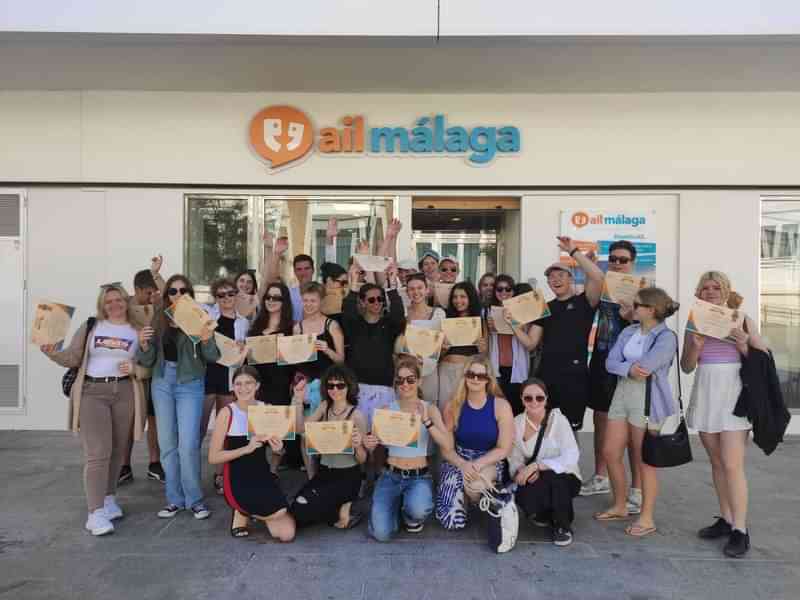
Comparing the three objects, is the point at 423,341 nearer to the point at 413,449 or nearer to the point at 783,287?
the point at 413,449

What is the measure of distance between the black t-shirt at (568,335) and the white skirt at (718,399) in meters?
0.83

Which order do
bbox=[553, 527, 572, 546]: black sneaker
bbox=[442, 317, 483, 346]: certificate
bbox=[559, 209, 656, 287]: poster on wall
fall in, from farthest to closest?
bbox=[559, 209, 656, 287]: poster on wall
bbox=[442, 317, 483, 346]: certificate
bbox=[553, 527, 572, 546]: black sneaker

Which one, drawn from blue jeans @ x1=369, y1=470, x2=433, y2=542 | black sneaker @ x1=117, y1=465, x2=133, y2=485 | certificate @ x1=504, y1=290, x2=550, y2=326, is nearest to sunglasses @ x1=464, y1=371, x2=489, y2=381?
certificate @ x1=504, y1=290, x2=550, y2=326

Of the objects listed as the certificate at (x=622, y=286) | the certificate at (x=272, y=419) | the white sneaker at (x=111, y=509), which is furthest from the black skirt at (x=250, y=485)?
the certificate at (x=622, y=286)

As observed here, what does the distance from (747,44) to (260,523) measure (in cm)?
642

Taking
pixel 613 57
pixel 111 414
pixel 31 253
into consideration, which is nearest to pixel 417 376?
pixel 111 414

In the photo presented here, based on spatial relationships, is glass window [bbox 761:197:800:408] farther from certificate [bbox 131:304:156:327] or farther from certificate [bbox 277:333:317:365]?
certificate [bbox 131:304:156:327]

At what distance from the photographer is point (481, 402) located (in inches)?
154

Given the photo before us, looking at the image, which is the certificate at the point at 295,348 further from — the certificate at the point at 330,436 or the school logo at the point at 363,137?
the school logo at the point at 363,137

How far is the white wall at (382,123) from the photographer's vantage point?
6.90 metres

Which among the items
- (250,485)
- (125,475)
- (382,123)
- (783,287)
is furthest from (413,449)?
(783,287)

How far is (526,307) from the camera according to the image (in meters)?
4.29

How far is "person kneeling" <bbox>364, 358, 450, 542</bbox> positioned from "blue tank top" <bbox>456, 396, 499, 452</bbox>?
0.12m

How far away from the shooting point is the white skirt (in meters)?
3.60
